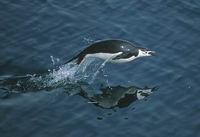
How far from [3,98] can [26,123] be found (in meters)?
1.43

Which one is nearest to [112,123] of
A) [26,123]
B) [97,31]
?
[26,123]

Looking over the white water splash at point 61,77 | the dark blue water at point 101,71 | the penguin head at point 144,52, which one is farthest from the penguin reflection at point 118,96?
the penguin head at point 144,52

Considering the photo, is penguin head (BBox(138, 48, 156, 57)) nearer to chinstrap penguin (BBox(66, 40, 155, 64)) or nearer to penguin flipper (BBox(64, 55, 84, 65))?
chinstrap penguin (BBox(66, 40, 155, 64))

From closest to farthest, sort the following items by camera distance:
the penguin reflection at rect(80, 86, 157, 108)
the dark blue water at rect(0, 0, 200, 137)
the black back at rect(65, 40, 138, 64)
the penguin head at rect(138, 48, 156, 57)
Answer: the dark blue water at rect(0, 0, 200, 137)
the penguin reflection at rect(80, 86, 157, 108)
the black back at rect(65, 40, 138, 64)
the penguin head at rect(138, 48, 156, 57)

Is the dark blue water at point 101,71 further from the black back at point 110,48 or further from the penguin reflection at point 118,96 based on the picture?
the black back at point 110,48

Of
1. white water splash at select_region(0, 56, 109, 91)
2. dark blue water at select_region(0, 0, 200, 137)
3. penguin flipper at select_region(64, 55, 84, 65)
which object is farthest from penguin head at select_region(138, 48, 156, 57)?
penguin flipper at select_region(64, 55, 84, 65)

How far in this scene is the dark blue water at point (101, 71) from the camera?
55.7ft

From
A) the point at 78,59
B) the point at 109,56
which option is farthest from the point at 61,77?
the point at 109,56

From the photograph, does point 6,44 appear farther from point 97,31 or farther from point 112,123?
point 112,123

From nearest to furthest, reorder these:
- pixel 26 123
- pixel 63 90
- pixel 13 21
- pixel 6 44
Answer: pixel 26 123 < pixel 63 90 < pixel 6 44 < pixel 13 21

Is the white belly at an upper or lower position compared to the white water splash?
upper

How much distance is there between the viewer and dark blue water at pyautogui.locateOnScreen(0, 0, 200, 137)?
16969 mm

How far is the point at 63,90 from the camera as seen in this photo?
719 inches

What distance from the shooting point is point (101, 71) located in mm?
19156
